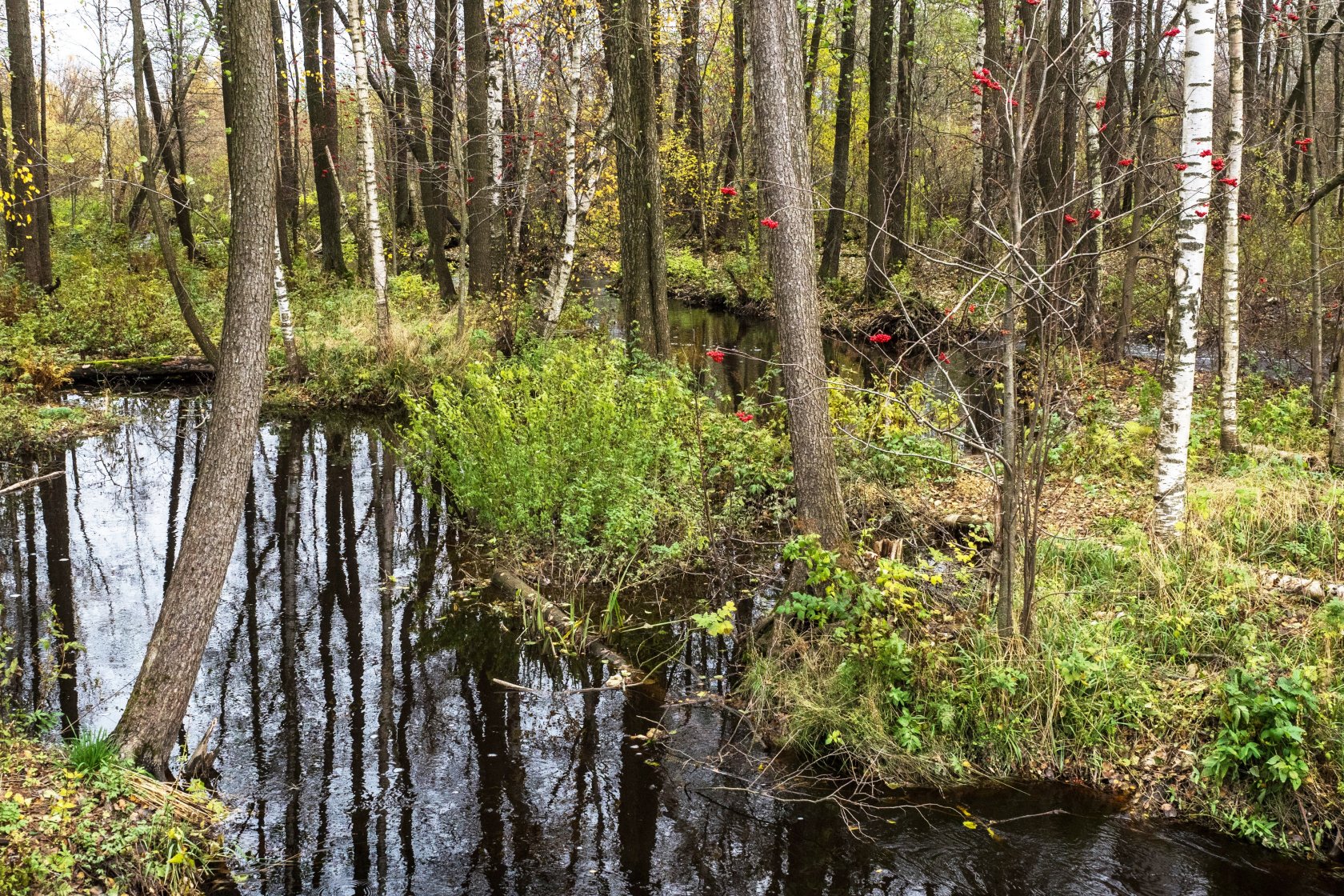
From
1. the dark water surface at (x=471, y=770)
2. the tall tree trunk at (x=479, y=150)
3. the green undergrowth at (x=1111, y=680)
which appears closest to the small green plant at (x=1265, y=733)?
the green undergrowth at (x=1111, y=680)

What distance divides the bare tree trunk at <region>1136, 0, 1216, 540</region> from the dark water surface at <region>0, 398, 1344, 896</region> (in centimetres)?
256

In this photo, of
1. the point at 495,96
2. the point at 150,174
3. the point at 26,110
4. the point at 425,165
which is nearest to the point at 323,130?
the point at 425,165

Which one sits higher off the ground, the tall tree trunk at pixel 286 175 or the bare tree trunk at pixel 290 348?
the tall tree trunk at pixel 286 175

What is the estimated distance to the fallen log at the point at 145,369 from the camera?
15602 mm

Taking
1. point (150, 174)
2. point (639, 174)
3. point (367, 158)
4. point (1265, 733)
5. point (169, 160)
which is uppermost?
point (169, 160)

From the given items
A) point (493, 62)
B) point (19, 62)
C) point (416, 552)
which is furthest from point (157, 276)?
point (416, 552)

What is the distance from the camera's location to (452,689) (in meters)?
6.69

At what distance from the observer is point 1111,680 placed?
554 cm

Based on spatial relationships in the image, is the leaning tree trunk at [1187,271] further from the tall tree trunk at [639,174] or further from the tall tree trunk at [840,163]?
the tall tree trunk at [840,163]

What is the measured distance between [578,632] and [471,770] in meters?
1.95

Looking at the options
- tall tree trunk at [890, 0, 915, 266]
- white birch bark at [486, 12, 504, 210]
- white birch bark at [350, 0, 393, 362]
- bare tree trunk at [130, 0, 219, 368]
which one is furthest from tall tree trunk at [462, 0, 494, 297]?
tall tree trunk at [890, 0, 915, 266]

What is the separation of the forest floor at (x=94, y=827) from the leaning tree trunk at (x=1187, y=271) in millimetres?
6429

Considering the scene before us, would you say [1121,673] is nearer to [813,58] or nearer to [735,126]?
[813,58]

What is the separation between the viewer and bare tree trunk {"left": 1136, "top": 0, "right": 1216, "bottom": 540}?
21.2ft
